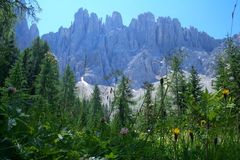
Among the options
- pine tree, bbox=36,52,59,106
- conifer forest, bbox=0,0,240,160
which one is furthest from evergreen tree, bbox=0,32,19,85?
conifer forest, bbox=0,0,240,160

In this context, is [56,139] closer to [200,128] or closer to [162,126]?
[162,126]

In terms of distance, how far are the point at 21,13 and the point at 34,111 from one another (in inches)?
570

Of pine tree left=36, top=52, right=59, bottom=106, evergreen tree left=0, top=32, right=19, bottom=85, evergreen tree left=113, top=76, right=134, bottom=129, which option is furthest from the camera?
evergreen tree left=0, top=32, right=19, bottom=85

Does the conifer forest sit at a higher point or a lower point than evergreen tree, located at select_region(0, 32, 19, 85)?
lower

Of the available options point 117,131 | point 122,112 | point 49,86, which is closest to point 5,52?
point 49,86

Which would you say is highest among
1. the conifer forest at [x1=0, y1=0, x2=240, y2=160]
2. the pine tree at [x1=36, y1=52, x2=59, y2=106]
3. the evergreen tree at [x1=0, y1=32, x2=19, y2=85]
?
the evergreen tree at [x1=0, y1=32, x2=19, y2=85]

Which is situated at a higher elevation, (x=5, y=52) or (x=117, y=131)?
(x=5, y=52)

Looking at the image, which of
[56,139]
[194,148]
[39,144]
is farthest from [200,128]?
[39,144]

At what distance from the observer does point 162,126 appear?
10.3 feet

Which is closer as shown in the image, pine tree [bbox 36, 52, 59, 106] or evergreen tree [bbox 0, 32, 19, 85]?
pine tree [bbox 36, 52, 59, 106]

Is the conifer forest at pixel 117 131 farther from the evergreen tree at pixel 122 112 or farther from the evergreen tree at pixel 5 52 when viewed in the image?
the evergreen tree at pixel 5 52

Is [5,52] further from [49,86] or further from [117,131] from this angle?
[117,131]

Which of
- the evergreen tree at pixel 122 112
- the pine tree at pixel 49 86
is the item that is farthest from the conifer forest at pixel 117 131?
the pine tree at pixel 49 86

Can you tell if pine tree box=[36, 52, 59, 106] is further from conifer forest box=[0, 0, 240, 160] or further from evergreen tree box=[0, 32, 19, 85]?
evergreen tree box=[0, 32, 19, 85]
